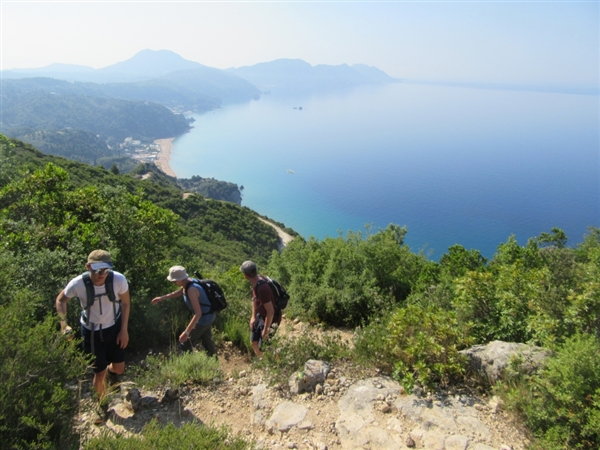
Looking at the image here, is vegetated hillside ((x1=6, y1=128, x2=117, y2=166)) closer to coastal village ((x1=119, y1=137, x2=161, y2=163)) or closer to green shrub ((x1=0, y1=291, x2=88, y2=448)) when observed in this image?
coastal village ((x1=119, y1=137, x2=161, y2=163))

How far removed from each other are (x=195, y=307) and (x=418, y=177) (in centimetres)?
10681

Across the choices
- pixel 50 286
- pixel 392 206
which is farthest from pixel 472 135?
pixel 50 286

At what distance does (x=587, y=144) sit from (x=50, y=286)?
604 feet

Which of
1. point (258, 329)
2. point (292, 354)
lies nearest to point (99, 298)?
point (258, 329)

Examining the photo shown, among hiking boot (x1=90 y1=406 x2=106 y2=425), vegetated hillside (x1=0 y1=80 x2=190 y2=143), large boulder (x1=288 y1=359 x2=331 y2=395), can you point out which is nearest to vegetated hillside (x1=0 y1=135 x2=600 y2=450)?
large boulder (x1=288 y1=359 x2=331 y2=395)

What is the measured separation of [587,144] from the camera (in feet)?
472

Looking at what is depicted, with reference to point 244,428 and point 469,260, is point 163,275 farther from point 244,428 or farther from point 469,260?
point 469,260

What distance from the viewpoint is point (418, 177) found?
341ft

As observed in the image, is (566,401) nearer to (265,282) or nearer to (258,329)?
(265,282)

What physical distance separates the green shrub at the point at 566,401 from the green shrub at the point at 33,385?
341 cm

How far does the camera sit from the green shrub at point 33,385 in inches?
87.2

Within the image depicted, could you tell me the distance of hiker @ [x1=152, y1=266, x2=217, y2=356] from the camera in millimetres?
4160

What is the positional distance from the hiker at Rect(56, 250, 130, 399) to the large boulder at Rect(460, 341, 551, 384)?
356cm

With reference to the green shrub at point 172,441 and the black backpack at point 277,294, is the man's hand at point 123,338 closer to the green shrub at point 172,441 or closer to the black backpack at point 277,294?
the green shrub at point 172,441
